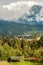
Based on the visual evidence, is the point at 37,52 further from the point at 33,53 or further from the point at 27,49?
the point at 27,49

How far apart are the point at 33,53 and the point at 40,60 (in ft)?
31.9

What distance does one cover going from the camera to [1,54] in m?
56.3

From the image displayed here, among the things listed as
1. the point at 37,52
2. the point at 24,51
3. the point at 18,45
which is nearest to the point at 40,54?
the point at 37,52

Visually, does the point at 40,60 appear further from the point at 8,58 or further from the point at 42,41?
the point at 42,41

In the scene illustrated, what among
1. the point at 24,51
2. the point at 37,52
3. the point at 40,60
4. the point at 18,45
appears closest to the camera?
the point at 40,60

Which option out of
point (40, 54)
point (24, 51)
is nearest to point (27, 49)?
point (24, 51)

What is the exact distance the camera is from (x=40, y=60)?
55219 millimetres

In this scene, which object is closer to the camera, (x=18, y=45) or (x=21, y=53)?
(x=21, y=53)

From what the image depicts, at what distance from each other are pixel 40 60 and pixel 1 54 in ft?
25.0

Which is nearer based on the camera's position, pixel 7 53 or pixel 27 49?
pixel 7 53

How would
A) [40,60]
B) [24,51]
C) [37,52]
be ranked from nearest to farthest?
[40,60], [37,52], [24,51]

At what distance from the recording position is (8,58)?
186 feet

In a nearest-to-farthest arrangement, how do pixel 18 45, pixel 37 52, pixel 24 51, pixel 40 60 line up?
1. pixel 40 60
2. pixel 37 52
3. pixel 24 51
4. pixel 18 45

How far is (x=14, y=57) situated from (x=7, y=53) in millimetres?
1682
